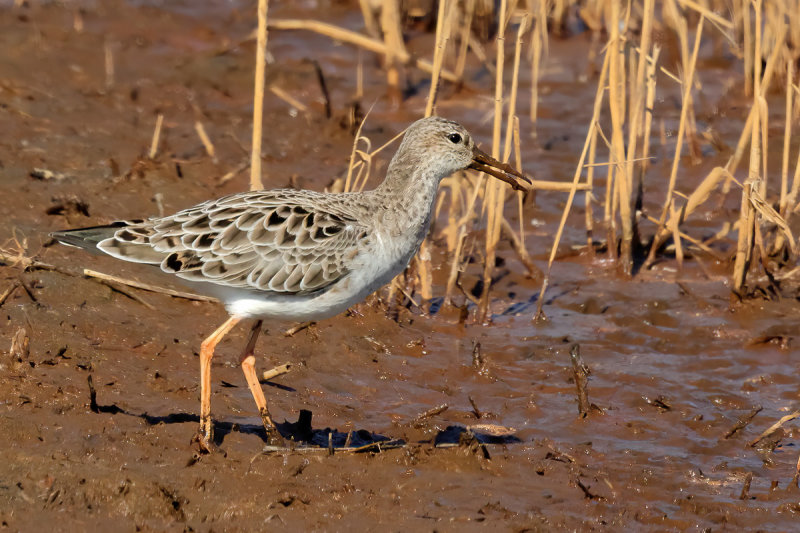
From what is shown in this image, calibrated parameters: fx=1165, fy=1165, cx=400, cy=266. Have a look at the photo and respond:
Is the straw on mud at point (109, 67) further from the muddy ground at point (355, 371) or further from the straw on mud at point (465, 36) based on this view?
the straw on mud at point (465, 36)

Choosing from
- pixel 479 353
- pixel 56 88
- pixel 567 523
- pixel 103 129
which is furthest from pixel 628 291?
pixel 56 88

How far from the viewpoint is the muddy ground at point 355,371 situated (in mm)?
6672

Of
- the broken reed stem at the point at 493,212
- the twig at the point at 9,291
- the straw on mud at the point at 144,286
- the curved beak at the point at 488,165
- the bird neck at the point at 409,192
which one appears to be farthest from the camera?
the broken reed stem at the point at 493,212

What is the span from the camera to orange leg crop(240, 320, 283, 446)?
7147mm

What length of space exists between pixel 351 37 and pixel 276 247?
6366mm

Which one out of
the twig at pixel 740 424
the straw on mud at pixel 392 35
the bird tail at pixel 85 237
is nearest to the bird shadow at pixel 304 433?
the bird tail at pixel 85 237

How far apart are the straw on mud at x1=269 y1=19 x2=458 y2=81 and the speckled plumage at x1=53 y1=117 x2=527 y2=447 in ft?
15.0

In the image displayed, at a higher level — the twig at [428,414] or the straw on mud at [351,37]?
the straw on mud at [351,37]

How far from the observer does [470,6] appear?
1490 cm

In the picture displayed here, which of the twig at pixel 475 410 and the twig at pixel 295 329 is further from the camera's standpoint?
the twig at pixel 295 329

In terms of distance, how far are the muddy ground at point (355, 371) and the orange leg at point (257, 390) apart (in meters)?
0.11

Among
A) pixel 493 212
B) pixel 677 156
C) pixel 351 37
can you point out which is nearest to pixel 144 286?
pixel 493 212

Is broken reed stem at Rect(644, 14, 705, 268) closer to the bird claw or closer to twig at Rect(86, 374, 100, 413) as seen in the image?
the bird claw

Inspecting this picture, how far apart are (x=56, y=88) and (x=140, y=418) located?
24.7ft
